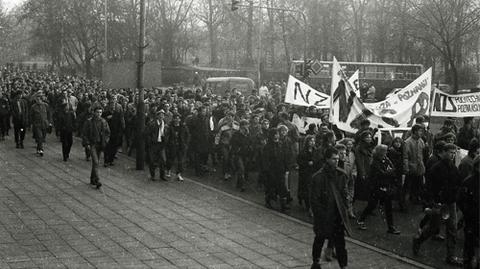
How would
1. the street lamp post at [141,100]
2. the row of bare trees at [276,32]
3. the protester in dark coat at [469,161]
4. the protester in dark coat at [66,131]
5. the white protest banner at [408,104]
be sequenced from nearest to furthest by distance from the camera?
the protester in dark coat at [469,161] → the white protest banner at [408,104] → the street lamp post at [141,100] → the protester in dark coat at [66,131] → the row of bare trees at [276,32]

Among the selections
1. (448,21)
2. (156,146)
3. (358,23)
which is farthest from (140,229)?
(358,23)

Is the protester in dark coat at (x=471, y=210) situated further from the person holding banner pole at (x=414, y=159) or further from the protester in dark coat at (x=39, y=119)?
the protester in dark coat at (x=39, y=119)

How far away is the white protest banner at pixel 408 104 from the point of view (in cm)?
1355

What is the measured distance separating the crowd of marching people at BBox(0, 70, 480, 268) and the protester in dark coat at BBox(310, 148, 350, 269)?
0.01 m

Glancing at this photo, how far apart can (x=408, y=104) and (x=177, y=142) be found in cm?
578

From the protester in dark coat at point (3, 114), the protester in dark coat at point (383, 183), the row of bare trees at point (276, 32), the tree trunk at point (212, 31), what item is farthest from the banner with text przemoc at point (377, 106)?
the tree trunk at point (212, 31)

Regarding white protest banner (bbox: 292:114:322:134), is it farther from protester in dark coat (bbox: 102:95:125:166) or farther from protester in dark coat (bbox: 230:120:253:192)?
protester in dark coat (bbox: 102:95:125:166)

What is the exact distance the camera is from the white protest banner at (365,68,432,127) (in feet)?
44.5

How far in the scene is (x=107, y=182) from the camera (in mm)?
15523

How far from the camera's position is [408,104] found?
44.5ft

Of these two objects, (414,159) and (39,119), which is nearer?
(414,159)

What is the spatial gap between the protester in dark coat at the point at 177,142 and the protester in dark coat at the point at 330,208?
7.92 m

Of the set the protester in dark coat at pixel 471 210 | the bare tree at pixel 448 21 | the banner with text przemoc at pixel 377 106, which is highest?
the bare tree at pixel 448 21

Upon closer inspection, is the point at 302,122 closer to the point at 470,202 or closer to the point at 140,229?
the point at 140,229
